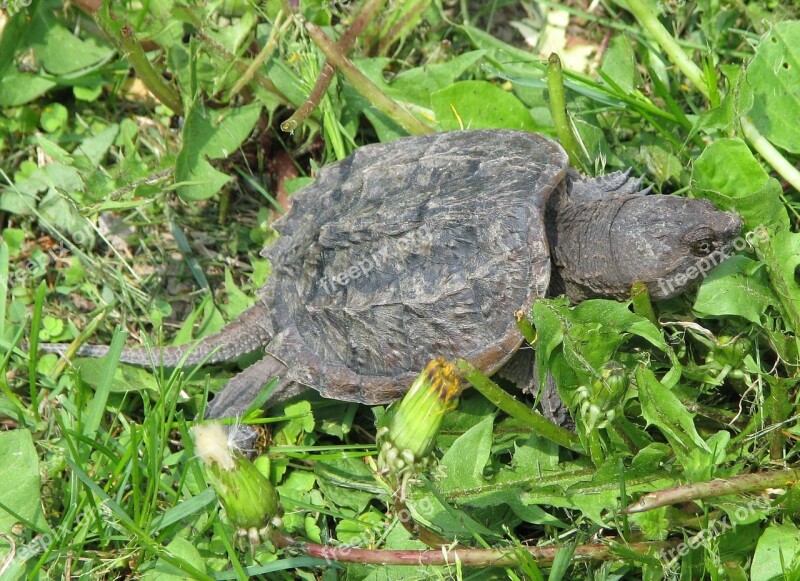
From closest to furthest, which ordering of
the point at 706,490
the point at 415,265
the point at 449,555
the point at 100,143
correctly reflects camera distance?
1. the point at 706,490
2. the point at 449,555
3. the point at 415,265
4. the point at 100,143

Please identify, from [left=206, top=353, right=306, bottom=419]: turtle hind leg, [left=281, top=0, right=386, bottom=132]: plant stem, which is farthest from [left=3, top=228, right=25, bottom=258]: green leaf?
[left=281, top=0, right=386, bottom=132]: plant stem

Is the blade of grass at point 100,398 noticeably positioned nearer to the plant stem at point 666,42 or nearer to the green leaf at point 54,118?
the green leaf at point 54,118

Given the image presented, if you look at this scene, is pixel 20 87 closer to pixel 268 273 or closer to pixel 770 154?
pixel 268 273

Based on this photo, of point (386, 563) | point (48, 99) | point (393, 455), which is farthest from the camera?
point (48, 99)

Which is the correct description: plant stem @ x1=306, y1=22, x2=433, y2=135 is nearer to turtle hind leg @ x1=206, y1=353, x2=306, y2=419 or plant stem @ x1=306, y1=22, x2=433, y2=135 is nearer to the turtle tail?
the turtle tail

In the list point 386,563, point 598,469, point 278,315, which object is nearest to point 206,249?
point 278,315

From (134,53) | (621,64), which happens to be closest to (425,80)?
(621,64)

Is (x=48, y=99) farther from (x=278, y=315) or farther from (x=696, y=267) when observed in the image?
(x=696, y=267)
